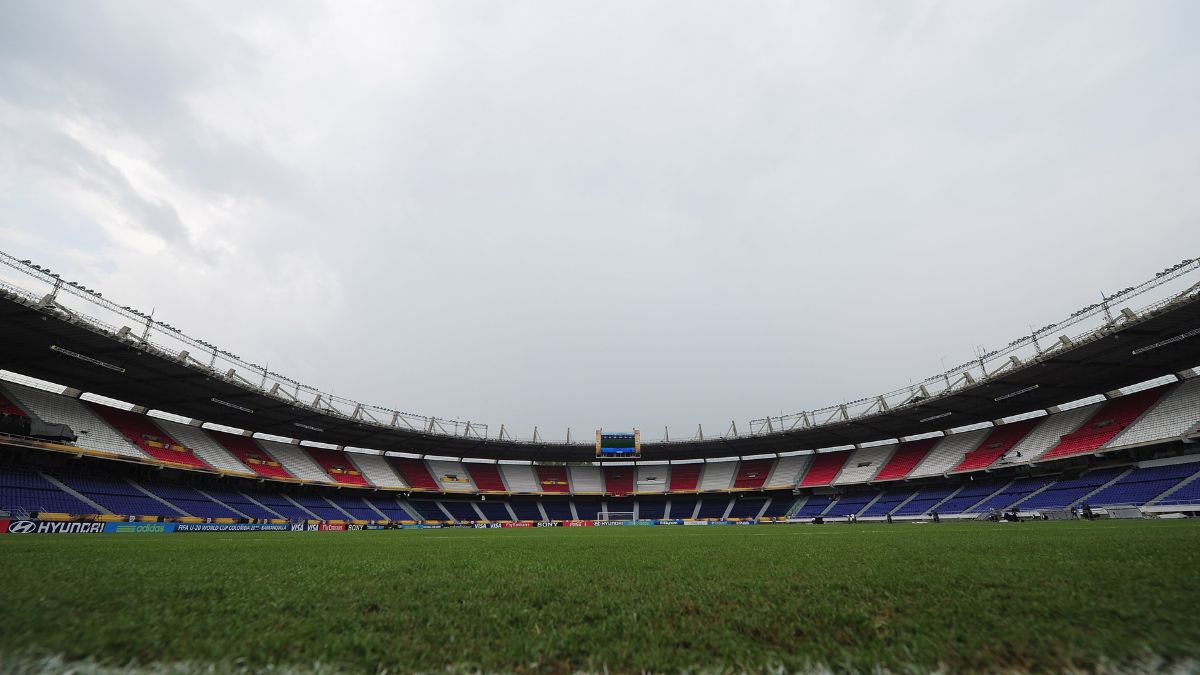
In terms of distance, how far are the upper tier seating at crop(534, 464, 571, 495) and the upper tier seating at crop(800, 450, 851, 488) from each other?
2450cm

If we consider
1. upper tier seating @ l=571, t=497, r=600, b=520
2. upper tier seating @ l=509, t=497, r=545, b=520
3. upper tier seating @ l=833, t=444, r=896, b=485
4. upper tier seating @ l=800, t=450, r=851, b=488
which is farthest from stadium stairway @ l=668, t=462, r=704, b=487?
upper tier seating @ l=509, t=497, r=545, b=520

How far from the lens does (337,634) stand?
6.92 feet

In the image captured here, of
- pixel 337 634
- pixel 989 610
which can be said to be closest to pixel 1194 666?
pixel 989 610

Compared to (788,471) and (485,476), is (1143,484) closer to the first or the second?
(788,471)

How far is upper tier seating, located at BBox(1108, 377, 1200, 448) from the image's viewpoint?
81.9ft

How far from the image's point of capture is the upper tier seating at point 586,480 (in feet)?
167

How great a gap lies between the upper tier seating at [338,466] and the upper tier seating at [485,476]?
11.1 meters

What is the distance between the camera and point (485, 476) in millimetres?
49250

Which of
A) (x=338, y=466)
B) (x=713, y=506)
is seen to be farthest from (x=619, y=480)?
(x=338, y=466)

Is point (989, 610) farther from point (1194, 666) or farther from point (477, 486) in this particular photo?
point (477, 486)

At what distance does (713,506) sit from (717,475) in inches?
141

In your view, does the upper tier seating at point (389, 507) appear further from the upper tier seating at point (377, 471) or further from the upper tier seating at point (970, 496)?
the upper tier seating at point (970, 496)

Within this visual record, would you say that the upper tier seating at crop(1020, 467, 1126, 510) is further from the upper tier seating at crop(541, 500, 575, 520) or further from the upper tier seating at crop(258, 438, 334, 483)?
the upper tier seating at crop(258, 438, 334, 483)

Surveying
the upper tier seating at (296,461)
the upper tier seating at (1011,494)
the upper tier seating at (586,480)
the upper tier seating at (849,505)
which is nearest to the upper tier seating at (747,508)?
the upper tier seating at (849,505)
